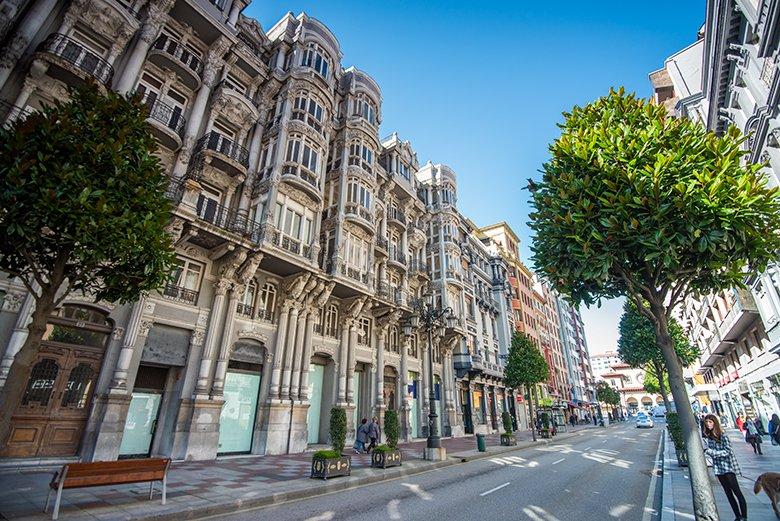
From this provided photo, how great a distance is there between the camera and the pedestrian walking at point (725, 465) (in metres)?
6.50

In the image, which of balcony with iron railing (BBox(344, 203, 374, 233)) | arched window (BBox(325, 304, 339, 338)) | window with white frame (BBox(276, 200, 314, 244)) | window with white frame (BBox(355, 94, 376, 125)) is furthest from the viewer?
window with white frame (BBox(355, 94, 376, 125))

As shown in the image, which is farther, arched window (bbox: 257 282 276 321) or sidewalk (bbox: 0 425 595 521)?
arched window (bbox: 257 282 276 321)

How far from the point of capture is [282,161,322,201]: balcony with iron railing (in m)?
19.3

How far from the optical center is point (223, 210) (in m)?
18.0

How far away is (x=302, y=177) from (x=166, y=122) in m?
6.67

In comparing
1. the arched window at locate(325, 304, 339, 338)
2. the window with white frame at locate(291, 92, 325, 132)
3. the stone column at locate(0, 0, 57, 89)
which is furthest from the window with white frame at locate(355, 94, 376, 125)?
the stone column at locate(0, 0, 57, 89)

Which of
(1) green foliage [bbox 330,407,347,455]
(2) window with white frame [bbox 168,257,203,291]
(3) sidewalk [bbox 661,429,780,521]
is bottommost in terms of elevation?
(3) sidewalk [bbox 661,429,780,521]

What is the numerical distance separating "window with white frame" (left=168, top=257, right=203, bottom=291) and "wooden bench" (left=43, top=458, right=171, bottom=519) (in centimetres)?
945

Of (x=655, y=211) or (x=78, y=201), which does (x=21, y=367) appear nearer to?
(x=78, y=201)

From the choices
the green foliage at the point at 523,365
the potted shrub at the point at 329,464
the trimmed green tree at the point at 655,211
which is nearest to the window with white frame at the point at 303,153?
the trimmed green tree at the point at 655,211

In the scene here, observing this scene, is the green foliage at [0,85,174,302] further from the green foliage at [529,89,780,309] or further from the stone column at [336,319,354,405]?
the stone column at [336,319,354,405]

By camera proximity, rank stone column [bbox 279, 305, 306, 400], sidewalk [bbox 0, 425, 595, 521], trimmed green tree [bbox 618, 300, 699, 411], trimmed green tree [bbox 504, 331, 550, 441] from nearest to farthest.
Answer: sidewalk [bbox 0, 425, 595, 521]
stone column [bbox 279, 305, 306, 400]
trimmed green tree [bbox 618, 300, 699, 411]
trimmed green tree [bbox 504, 331, 550, 441]

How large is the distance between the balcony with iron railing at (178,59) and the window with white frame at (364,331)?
1653 cm

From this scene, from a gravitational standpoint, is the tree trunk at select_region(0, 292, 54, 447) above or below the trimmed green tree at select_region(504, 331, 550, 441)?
below
